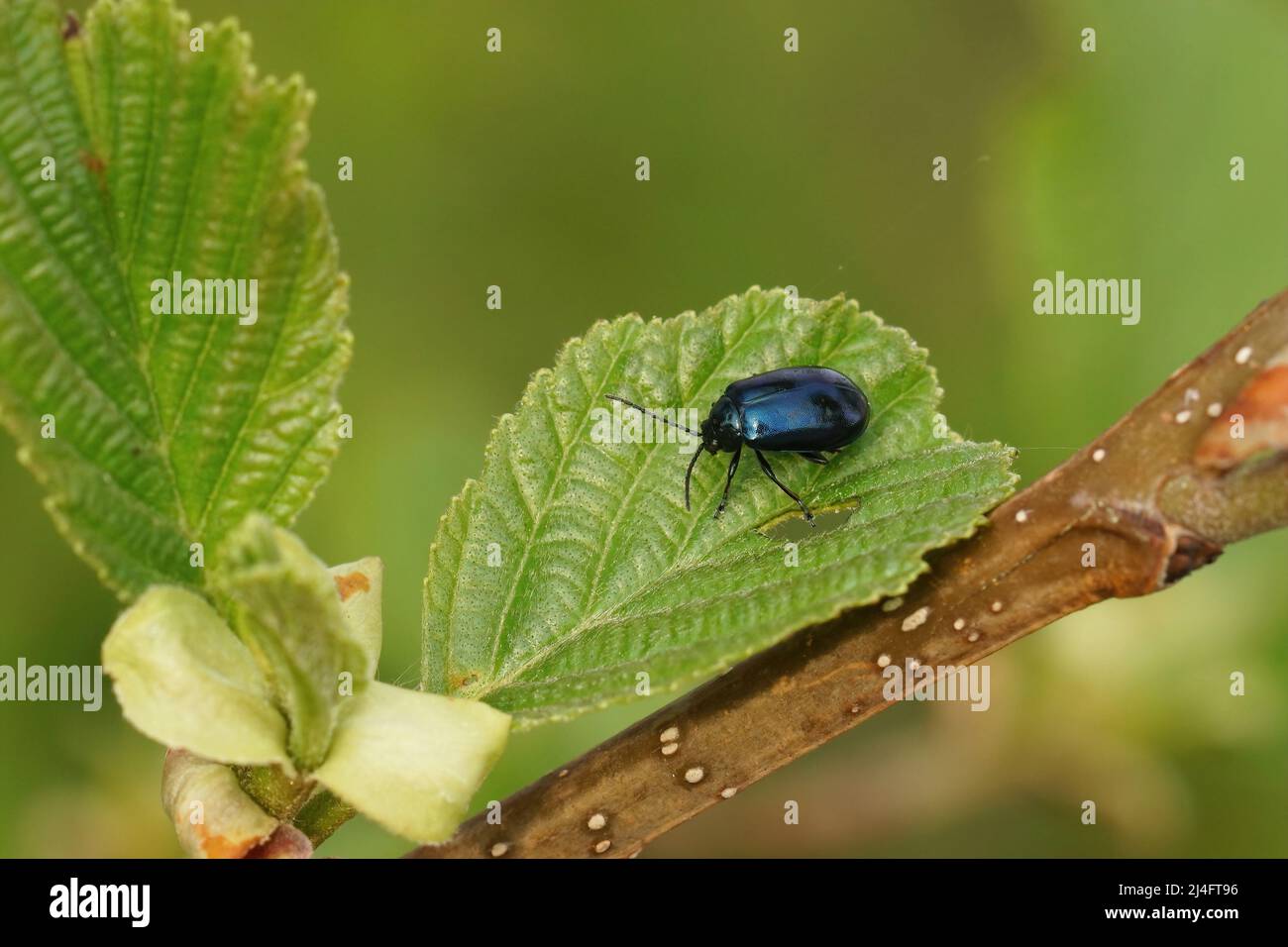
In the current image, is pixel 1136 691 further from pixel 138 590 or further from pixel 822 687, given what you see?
pixel 138 590

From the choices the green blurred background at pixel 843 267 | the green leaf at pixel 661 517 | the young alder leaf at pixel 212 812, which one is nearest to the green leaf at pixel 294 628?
the young alder leaf at pixel 212 812

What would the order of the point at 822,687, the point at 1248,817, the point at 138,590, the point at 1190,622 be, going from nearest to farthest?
the point at 138,590 → the point at 822,687 → the point at 1190,622 → the point at 1248,817

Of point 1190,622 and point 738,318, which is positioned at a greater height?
point 738,318

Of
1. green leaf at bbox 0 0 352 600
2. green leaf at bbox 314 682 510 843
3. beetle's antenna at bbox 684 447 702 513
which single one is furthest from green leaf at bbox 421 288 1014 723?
green leaf at bbox 0 0 352 600

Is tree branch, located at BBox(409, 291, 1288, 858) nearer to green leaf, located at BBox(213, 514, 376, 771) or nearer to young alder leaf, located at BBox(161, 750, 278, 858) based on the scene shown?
young alder leaf, located at BBox(161, 750, 278, 858)

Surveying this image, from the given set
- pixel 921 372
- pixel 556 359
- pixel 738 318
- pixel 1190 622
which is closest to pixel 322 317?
pixel 556 359

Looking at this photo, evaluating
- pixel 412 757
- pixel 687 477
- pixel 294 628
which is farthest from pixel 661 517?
pixel 294 628

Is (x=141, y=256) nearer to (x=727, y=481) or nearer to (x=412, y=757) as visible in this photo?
(x=412, y=757)
